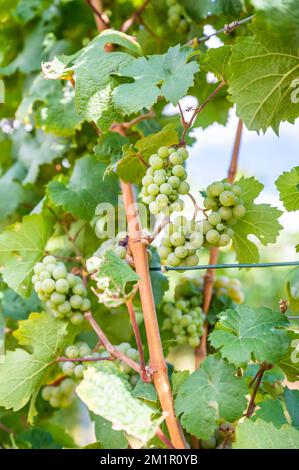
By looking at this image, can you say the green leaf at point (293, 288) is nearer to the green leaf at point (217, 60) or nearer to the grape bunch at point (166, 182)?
the grape bunch at point (166, 182)

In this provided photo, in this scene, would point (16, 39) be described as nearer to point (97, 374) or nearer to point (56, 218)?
point (56, 218)

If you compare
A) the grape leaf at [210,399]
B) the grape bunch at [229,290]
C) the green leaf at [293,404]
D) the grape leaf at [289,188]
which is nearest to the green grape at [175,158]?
the grape leaf at [289,188]

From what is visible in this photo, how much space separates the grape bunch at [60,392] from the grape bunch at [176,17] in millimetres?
883

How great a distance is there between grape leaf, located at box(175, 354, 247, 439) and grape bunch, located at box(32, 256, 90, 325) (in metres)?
0.33

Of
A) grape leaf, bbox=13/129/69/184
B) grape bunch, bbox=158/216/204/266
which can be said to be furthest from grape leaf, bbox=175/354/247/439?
grape leaf, bbox=13/129/69/184

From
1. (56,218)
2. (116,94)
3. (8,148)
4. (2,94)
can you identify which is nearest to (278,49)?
(116,94)

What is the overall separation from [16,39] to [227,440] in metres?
1.36

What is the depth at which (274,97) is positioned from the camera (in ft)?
3.44

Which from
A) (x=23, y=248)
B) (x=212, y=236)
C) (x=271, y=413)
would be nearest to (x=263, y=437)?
(x=271, y=413)

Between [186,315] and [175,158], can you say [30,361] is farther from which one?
[175,158]

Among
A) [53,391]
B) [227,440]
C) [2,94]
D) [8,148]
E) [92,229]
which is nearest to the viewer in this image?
[227,440]

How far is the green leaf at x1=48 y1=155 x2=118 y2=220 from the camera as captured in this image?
52.0 inches

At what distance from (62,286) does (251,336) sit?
41cm

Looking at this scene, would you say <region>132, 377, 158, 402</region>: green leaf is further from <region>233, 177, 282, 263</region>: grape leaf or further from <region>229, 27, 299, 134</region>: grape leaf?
<region>229, 27, 299, 134</region>: grape leaf
